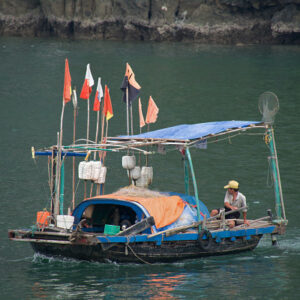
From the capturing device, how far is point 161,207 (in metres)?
16.9

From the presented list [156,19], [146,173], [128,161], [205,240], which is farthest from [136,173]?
[156,19]

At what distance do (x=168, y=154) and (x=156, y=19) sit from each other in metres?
37.6

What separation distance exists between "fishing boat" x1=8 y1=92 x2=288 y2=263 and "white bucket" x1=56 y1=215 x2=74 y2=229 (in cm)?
2

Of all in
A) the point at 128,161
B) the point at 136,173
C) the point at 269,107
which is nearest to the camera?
the point at 128,161

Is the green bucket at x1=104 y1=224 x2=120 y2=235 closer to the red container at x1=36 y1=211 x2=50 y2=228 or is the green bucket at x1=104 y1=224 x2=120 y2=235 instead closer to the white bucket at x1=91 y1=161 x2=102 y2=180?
the white bucket at x1=91 y1=161 x2=102 y2=180

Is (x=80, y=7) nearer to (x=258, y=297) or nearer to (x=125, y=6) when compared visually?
(x=125, y=6)

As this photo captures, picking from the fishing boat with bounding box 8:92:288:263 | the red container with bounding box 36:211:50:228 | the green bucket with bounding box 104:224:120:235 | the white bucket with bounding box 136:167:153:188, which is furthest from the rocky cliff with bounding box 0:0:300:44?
the red container with bounding box 36:211:50:228

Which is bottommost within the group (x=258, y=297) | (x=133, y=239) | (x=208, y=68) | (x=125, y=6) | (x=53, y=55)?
(x=258, y=297)

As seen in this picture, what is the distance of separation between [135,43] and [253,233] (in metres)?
46.7

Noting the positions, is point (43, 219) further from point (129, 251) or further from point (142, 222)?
point (142, 222)

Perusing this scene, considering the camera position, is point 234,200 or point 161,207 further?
point 234,200

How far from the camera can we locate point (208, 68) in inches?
1945

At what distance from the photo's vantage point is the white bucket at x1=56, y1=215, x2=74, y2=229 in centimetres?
1659

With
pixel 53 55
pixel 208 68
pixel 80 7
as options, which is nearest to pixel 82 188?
pixel 208 68
